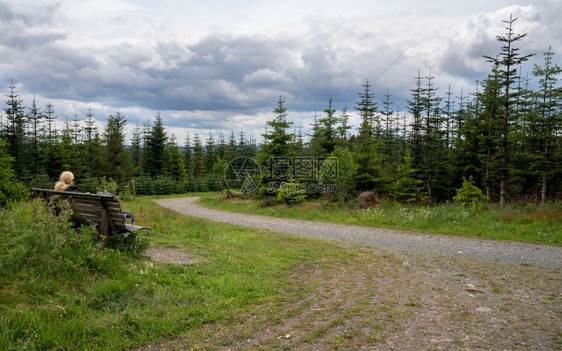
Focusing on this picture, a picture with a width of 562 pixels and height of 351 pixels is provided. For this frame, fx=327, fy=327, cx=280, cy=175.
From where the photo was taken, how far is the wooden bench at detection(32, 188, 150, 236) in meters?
5.72

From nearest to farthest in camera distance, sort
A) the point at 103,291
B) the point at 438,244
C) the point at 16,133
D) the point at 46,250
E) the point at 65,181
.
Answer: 1. the point at 103,291
2. the point at 46,250
3. the point at 65,181
4. the point at 438,244
5. the point at 16,133

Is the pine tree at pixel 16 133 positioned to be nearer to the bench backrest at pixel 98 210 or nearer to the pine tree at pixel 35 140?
the pine tree at pixel 35 140

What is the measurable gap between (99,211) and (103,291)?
1.95 m

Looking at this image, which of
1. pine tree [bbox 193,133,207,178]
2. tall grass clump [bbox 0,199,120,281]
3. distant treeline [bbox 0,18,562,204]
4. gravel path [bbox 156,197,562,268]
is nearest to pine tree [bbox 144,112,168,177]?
distant treeline [bbox 0,18,562,204]

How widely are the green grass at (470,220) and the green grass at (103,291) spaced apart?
24.6 feet

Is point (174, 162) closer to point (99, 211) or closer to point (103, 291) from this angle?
point (99, 211)

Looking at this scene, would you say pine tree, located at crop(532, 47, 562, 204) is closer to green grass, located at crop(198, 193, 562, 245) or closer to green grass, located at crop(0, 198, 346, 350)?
green grass, located at crop(198, 193, 562, 245)

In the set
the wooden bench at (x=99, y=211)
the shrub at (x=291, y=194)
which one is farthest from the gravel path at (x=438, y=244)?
the wooden bench at (x=99, y=211)

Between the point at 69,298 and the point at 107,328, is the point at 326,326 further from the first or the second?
the point at 69,298

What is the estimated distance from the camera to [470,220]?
40.3 feet

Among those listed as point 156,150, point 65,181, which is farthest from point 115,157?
point 65,181

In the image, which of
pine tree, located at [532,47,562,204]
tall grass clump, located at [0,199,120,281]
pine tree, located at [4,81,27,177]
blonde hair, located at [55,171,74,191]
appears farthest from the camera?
pine tree, located at [4,81,27,177]

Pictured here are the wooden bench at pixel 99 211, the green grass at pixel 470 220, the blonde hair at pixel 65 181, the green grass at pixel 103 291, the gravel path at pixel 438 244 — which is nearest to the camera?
the green grass at pixel 103 291

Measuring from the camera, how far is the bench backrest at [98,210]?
5.72 m
